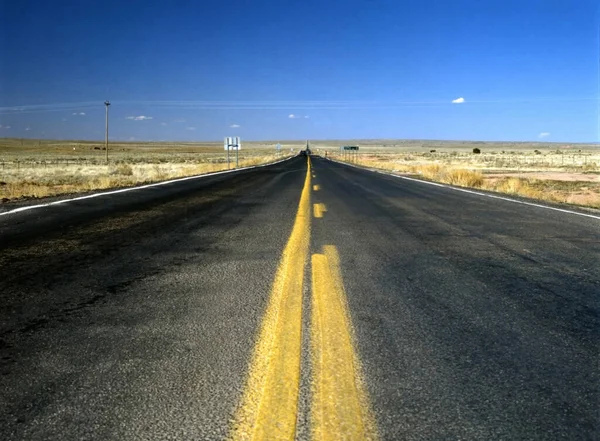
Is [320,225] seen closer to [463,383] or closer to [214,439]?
[463,383]

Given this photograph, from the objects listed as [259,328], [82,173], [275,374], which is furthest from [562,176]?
[275,374]

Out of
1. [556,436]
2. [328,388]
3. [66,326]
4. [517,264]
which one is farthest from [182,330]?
[517,264]

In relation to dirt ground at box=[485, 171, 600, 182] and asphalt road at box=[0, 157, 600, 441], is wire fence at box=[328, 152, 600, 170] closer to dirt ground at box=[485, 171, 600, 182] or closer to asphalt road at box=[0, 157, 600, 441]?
dirt ground at box=[485, 171, 600, 182]

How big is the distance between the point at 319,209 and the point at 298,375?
7465 millimetres

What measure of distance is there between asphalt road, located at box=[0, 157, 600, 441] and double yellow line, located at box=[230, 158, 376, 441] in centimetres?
4

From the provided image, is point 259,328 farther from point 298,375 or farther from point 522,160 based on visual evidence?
point 522,160

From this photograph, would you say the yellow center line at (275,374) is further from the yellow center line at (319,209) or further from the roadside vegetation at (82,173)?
the roadside vegetation at (82,173)

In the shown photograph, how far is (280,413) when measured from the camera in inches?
80.7

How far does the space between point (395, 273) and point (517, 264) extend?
1.47 meters

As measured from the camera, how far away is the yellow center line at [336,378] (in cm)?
194

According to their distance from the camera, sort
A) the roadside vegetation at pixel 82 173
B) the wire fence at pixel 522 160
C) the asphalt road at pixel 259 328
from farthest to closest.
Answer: the wire fence at pixel 522 160
the roadside vegetation at pixel 82 173
the asphalt road at pixel 259 328

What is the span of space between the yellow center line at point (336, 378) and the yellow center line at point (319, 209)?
518cm

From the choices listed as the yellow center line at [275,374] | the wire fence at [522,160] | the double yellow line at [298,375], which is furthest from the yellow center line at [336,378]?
the wire fence at [522,160]

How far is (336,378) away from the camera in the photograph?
92.7 inches
